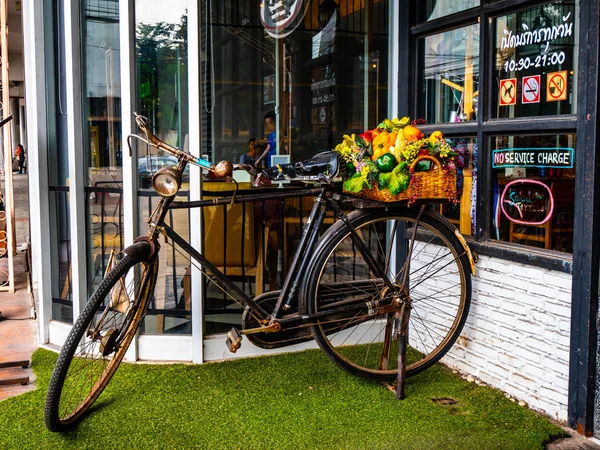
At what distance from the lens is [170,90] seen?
13.0 feet

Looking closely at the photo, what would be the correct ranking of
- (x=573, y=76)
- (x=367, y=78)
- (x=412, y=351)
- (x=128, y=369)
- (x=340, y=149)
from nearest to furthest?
(x=573, y=76), (x=340, y=149), (x=128, y=369), (x=412, y=351), (x=367, y=78)

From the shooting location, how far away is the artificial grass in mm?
3043

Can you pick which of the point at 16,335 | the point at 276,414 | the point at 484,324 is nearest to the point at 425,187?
the point at 484,324

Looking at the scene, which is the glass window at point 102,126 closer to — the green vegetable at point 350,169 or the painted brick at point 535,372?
the green vegetable at point 350,169

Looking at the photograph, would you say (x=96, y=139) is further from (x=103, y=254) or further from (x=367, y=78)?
(x=367, y=78)

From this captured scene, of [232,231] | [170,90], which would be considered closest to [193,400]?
[232,231]

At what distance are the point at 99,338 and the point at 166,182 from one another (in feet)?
2.52

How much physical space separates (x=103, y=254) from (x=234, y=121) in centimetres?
132

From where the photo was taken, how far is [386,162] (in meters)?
3.27

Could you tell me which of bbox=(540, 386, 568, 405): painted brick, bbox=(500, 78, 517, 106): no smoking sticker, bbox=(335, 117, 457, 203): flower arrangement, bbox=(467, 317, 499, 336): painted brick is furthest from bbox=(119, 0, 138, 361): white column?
bbox=(540, 386, 568, 405): painted brick

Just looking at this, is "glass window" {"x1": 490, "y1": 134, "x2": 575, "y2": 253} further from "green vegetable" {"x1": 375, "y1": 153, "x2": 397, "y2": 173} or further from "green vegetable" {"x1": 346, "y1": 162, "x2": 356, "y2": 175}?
"green vegetable" {"x1": 346, "y1": 162, "x2": 356, "y2": 175}

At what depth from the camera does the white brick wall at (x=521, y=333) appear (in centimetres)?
317

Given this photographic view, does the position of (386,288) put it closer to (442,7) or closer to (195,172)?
(195,172)

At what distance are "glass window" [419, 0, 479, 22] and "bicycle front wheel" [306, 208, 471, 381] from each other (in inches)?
44.3
